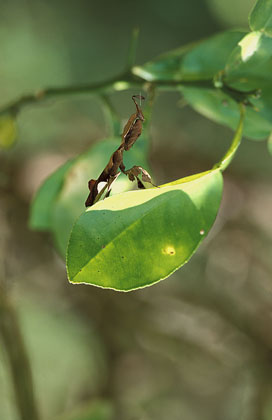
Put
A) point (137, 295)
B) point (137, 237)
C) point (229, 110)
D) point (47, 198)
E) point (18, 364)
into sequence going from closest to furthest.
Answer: point (137, 237), point (229, 110), point (47, 198), point (18, 364), point (137, 295)

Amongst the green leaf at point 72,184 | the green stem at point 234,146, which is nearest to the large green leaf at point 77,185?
the green leaf at point 72,184

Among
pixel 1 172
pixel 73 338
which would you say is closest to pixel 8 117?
pixel 1 172

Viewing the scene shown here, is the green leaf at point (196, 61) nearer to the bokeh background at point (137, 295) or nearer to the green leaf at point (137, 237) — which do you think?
the green leaf at point (137, 237)

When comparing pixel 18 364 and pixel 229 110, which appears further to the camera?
pixel 18 364

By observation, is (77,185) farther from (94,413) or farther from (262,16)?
(94,413)

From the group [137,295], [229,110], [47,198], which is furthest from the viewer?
[137,295]

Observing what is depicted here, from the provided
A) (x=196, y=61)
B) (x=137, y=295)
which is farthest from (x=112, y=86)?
(x=137, y=295)

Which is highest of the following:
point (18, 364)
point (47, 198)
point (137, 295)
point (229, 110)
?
point (229, 110)
